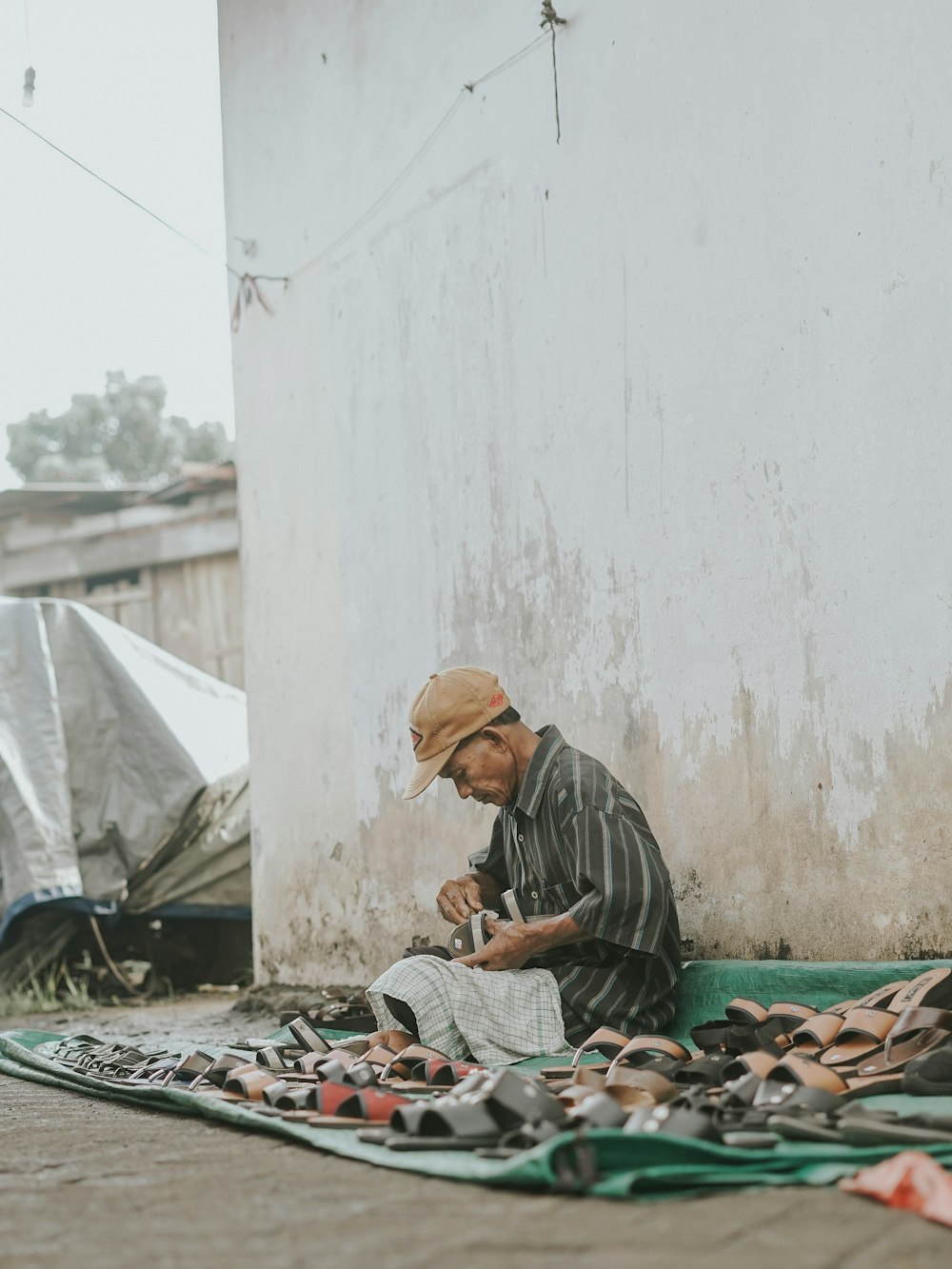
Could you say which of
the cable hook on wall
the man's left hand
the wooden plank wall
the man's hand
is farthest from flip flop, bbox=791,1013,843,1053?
the wooden plank wall

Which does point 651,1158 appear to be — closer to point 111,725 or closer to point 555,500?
point 555,500

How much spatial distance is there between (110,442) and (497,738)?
95.0 feet

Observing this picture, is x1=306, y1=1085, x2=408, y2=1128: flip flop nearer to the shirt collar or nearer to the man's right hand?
the shirt collar

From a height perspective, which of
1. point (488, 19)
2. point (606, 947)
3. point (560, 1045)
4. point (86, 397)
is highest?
point (86, 397)

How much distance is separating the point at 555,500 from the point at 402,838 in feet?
5.71

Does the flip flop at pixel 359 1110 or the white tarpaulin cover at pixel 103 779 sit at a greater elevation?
the white tarpaulin cover at pixel 103 779

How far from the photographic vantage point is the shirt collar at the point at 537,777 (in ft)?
13.8

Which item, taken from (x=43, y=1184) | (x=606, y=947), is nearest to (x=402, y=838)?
(x=606, y=947)

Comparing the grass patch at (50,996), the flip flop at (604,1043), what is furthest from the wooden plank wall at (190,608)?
the flip flop at (604,1043)

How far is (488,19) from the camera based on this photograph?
5.72 metres

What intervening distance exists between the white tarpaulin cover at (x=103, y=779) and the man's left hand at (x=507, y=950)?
469 centimetres

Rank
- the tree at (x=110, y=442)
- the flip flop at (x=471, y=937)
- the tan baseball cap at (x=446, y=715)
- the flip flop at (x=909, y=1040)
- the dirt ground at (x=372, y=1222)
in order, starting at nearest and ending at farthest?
1. the dirt ground at (x=372, y=1222)
2. the flip flop at (x=909, y=1040)
3. the flip flop at (x=471, y=937)
4. the tan baseball cap at (x=446, y=715)
5. the tree at (x=110, y=442)

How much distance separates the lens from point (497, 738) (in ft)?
14.1

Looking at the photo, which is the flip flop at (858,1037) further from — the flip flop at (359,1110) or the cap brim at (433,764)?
the cap brim at (433,764)
